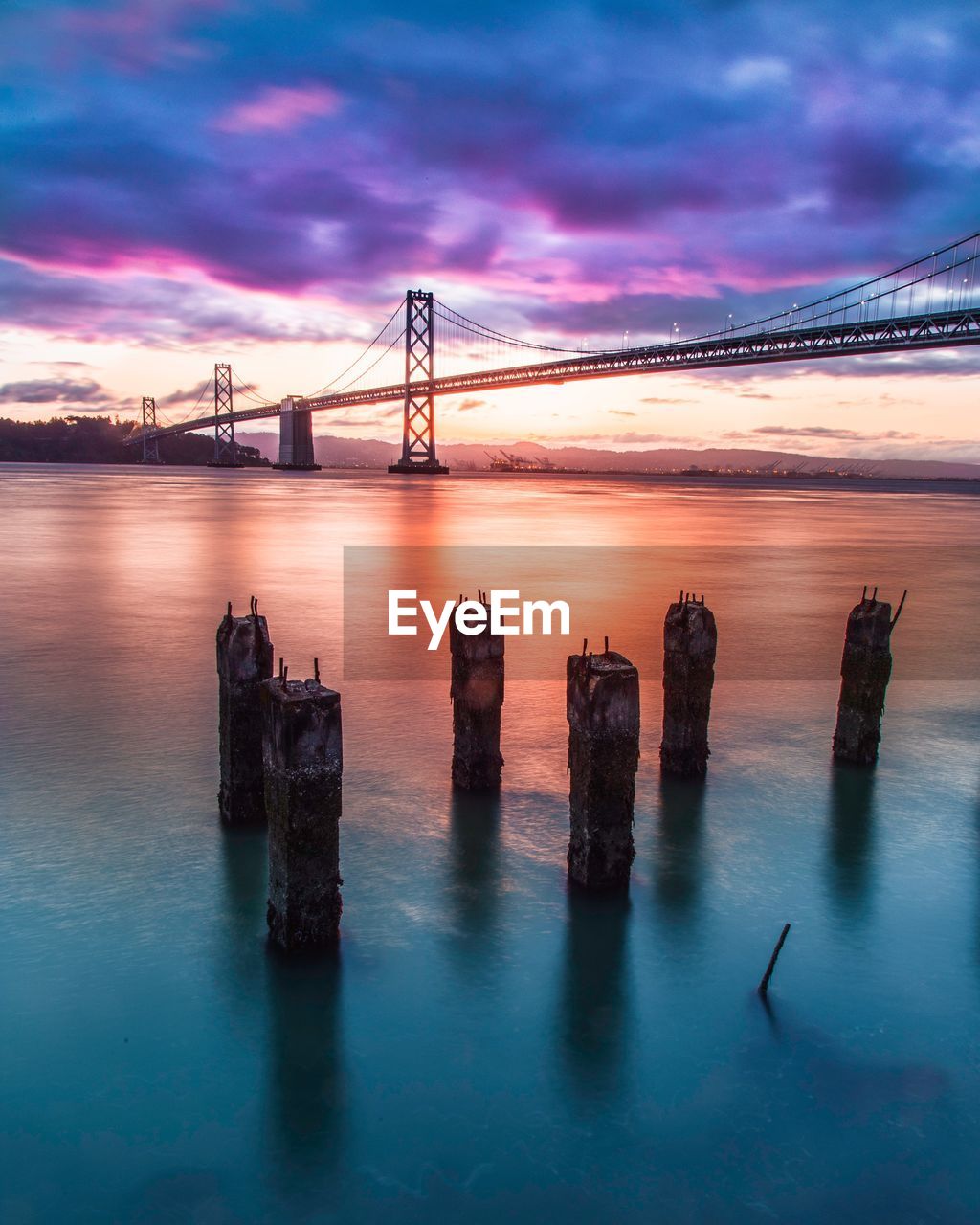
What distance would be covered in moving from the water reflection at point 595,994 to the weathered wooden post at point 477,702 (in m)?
1.49

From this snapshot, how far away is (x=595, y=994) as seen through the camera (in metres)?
4.29

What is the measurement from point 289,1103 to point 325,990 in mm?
614

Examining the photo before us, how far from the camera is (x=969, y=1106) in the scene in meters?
3.62

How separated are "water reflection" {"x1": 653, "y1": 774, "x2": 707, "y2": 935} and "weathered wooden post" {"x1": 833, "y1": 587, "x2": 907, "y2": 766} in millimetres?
1335

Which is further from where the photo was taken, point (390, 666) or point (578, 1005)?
point (390, 666)

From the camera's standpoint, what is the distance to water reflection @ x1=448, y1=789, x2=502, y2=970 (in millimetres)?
4695

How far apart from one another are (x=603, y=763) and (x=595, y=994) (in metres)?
1.10

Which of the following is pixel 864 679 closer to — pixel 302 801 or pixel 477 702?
pixel 477 702

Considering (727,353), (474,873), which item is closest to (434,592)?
(474,873)

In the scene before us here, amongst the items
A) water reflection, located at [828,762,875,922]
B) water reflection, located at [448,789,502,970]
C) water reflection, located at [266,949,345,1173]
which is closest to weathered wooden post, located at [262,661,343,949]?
water reflection, located at [266,949,345,1173]

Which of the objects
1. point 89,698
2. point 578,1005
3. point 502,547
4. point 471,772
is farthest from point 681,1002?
point 502,547

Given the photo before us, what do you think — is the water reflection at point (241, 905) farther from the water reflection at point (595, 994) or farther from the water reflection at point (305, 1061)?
the water reflection at point (595, 994)

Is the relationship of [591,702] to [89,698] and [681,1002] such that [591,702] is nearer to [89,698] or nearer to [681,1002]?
[681,1002]

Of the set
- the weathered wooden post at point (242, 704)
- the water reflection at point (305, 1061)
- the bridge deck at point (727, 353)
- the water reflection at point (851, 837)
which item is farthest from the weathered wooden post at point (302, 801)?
the bridge deck at point (727, 353)
